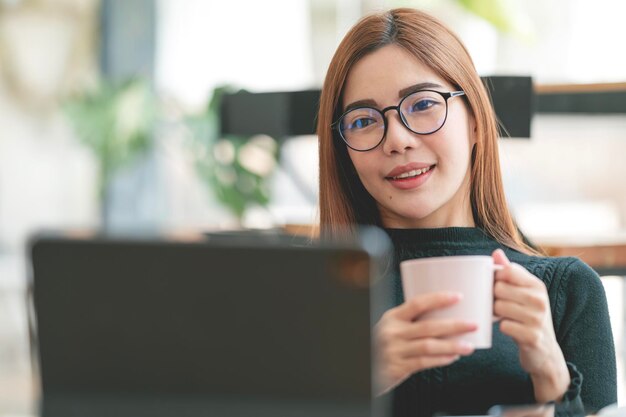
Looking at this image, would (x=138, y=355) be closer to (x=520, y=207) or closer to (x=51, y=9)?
(x=520, y=207)

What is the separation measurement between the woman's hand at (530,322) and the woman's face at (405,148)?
0.24 meters

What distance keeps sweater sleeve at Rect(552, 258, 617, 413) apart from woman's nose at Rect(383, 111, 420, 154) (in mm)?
252

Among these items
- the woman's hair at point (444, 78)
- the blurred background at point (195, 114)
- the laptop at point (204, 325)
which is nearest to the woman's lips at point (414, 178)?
the woman's hair at point (444, 78)

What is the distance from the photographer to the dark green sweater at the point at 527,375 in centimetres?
110

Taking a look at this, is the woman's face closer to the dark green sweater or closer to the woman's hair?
the woman's hair

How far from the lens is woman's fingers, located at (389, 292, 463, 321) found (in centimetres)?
87

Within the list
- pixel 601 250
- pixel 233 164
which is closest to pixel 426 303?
pixel 601 250

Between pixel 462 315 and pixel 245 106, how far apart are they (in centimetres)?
101

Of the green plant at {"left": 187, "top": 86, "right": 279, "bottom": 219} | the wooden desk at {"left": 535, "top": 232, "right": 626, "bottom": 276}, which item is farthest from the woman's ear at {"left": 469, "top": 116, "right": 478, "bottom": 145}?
the green plant at {"left": 187, "top": 86, "right": 279, "bottom": 219}

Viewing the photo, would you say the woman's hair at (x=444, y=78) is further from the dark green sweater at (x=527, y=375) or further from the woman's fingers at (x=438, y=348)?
the woman's fingers at (x=438, y=348)

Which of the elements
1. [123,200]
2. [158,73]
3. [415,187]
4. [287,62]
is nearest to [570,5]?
[287,62]

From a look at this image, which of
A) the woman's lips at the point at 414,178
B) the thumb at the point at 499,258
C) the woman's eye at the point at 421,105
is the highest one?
the woman's eye at the point at 421,105

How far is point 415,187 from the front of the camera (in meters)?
1.16

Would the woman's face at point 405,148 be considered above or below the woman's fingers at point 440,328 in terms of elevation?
above
